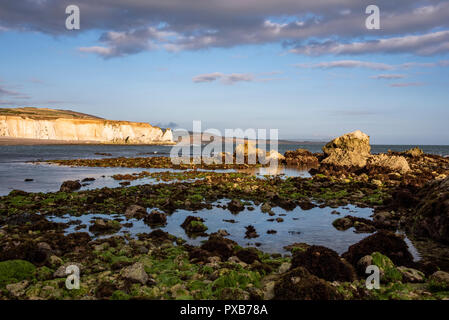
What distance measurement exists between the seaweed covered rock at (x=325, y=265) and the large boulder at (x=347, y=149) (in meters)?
35.7

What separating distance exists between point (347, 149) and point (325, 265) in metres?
40.2

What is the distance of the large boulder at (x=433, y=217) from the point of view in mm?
12289

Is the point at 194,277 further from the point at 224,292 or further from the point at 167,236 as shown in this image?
the point at 167,236

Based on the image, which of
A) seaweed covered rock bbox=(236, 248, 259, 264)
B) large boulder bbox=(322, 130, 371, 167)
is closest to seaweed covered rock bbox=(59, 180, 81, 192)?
seaweed covered rock bbox=(236, 248, 259, 264)

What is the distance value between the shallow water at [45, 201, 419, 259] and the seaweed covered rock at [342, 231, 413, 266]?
1.17 meters

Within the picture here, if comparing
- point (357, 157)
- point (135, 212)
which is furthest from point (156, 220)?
point (357, 157)

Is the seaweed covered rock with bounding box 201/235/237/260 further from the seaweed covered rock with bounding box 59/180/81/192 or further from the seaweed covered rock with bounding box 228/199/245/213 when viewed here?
the seaweed covered rock with bounding box 59/180/81/192

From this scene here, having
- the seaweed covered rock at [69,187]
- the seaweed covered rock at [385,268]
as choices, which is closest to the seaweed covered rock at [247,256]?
the seaweed covered rock at [385,268]

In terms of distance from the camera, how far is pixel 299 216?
1723 centimetres

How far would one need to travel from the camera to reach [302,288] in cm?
713

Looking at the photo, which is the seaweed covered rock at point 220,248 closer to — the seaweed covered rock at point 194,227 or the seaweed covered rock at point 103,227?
Result: the seaweed covered rock at point 194,227

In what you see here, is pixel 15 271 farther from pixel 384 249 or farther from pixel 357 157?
pixel 357 157
